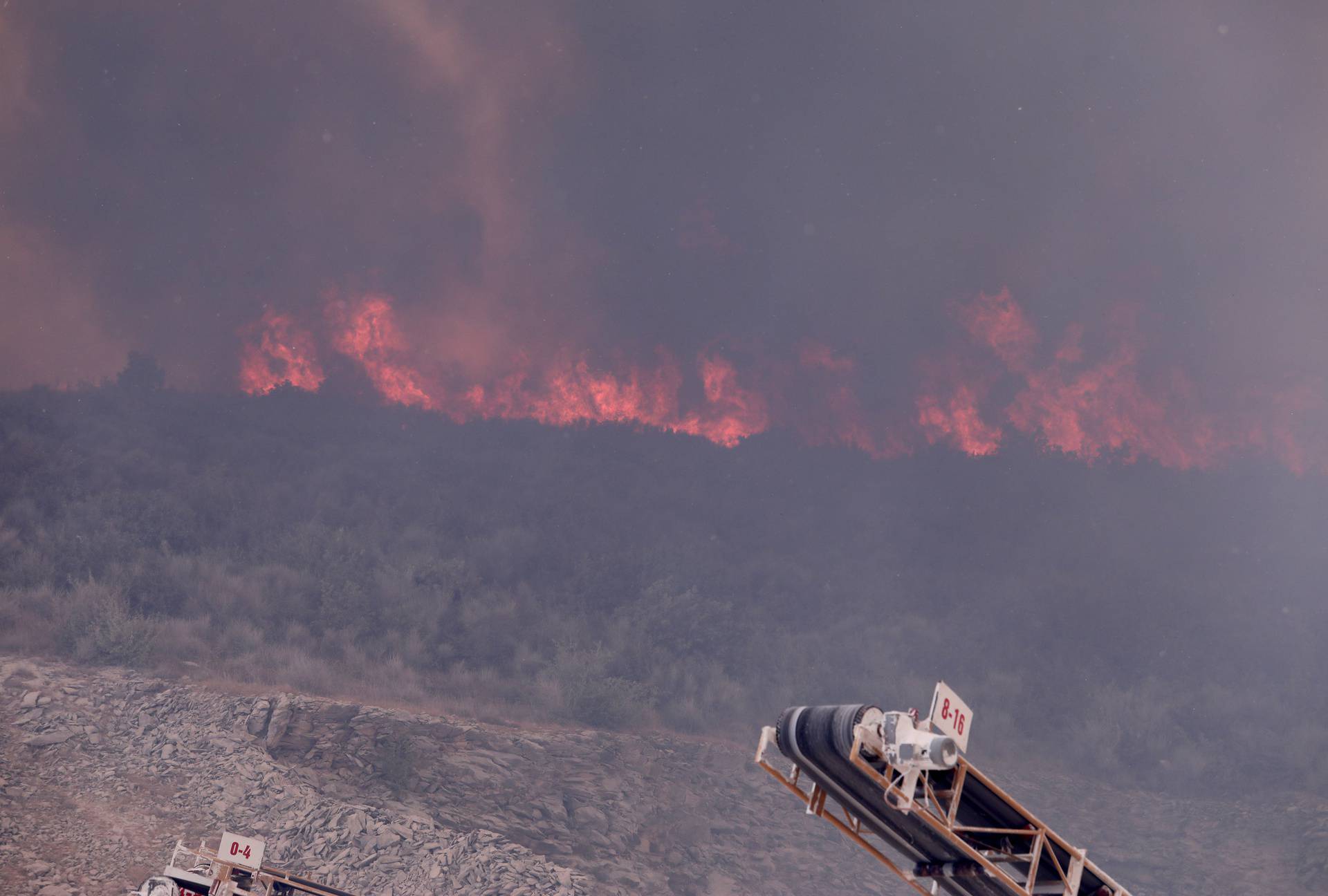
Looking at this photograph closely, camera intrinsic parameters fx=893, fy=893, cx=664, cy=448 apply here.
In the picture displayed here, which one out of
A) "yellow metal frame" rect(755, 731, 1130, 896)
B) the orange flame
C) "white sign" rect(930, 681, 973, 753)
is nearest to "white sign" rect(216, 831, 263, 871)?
"yellow metal frame" rect(755, 731, 1130, 896)

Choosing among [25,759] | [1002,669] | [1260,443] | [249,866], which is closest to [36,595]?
[25,759]

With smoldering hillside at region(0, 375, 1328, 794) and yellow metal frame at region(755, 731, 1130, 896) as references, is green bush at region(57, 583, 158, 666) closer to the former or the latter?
smoldering hillside at region(0, 375, 1328, 794)

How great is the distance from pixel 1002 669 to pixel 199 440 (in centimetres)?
4399

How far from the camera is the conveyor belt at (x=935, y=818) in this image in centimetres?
847

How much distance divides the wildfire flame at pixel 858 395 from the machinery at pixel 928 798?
50.9 meters

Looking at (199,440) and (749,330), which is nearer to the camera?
(199,440)

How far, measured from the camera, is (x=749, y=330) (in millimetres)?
67562

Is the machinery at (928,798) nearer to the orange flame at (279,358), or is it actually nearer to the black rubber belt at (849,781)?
the black rubber belt at (849,781)

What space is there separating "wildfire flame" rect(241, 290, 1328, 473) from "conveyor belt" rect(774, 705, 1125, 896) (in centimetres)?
5084

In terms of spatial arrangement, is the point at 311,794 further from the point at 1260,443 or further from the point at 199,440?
the point at 1260,443

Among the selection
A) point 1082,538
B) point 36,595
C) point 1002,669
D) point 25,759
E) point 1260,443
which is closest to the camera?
point 25,759

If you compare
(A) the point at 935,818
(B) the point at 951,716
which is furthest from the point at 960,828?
(B) the point at 951,716

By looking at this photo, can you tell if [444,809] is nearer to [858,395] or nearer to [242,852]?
[242,852]

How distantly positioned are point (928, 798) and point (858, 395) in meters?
58.8
